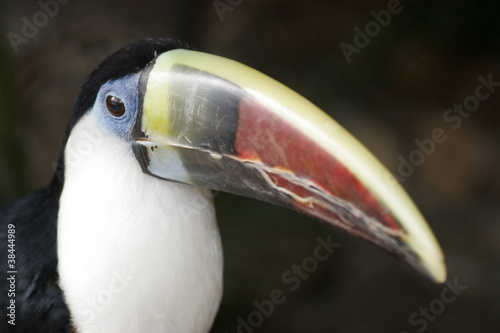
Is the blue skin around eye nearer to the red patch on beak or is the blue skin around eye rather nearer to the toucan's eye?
the toucan's eye

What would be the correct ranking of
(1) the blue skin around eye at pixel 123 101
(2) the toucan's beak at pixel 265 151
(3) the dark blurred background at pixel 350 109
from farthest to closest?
1. (3) the dark blurred background at pixel 350 109
2. (1) the blue skin around eye at pixel 123 101
3. (2) the toucan's beak at pixel 265 151

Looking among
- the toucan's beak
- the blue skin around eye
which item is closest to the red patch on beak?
the toucan's beak

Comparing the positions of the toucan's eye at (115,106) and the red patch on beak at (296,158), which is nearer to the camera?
the red patch on beak at (296,158)

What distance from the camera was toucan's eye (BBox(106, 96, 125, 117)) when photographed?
5.16 ft

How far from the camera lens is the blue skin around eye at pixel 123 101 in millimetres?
1549

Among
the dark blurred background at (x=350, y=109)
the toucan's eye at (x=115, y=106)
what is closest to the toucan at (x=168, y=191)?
the toucan's eye at (x=115, y=106)

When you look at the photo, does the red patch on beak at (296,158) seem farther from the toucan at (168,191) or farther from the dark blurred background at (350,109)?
the dark blurred background at (350,109)

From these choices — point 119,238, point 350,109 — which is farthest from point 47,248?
point 350,109

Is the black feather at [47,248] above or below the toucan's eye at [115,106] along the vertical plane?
below

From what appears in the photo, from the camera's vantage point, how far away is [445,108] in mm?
3365

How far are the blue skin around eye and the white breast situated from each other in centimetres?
3

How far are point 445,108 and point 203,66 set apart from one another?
2.27 m

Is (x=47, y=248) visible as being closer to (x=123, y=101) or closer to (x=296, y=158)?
(x=123, y=101)

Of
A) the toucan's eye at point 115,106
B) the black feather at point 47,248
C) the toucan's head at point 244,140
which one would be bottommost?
the black feather at point 47,248
